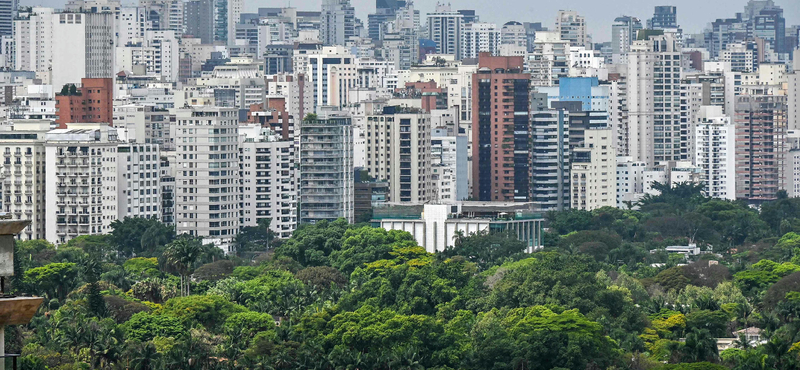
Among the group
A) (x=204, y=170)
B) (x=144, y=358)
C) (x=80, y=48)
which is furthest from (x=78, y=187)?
(x=80, y=48)

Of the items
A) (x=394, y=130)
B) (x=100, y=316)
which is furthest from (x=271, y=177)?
(x=100, y=316)

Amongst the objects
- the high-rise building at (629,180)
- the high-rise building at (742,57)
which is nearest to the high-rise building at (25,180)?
the high-rise building at (629,180)

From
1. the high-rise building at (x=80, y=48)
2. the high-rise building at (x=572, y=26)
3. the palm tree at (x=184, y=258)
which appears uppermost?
the high-rise building at (x=572, y=26)

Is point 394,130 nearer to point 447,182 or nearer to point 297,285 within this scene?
point 447,182

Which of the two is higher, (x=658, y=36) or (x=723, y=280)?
(x=658, y=36)

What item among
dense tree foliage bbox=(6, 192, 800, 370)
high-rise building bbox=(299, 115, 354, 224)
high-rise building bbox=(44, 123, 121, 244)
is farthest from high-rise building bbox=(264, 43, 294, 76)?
dense tree foliage bbox=(6, 192, 800, 370)

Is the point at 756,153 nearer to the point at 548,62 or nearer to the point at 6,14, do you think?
the point at 548,62

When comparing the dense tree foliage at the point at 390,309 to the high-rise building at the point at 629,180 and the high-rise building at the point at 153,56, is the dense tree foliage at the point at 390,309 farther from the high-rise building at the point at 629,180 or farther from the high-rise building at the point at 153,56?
the high-rise building at the point at 153,56
